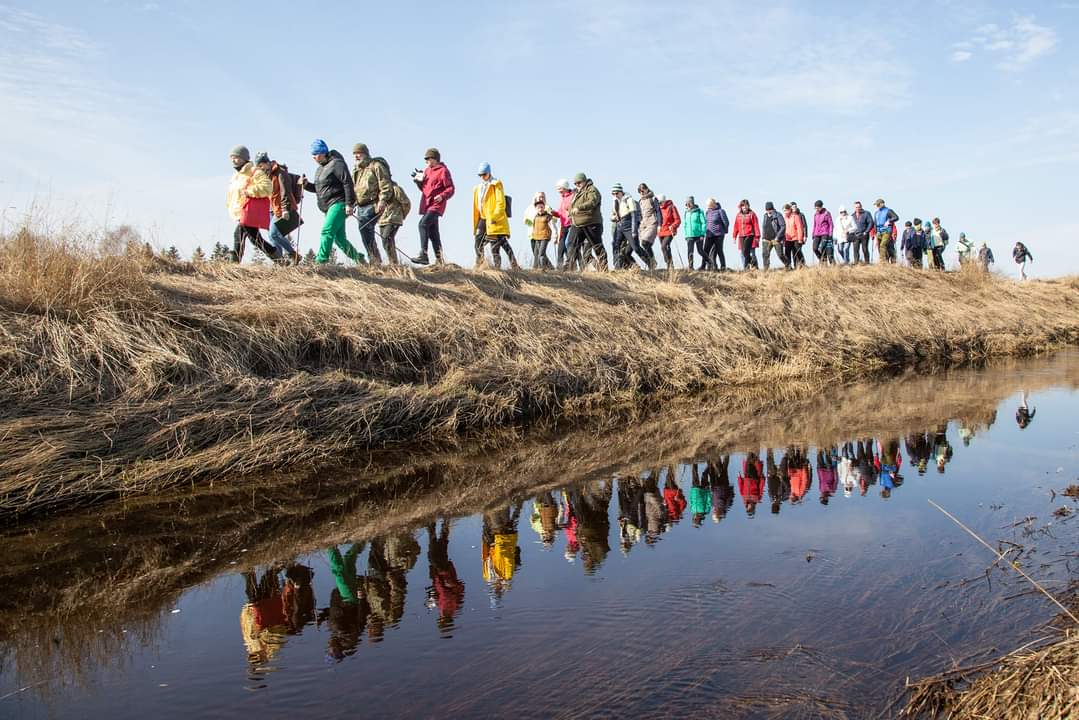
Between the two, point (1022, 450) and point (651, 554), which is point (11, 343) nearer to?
point (651, 554)

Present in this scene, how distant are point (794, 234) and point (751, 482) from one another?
1590cm

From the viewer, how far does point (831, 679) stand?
3.90 m

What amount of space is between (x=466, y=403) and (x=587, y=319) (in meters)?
4.07

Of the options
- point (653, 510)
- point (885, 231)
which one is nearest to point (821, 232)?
point (885, 231)

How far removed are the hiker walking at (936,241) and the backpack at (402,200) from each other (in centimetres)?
2052

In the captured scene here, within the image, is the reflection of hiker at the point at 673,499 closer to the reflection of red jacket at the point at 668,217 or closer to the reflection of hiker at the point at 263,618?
the reflection of hiker at the point at 263,618

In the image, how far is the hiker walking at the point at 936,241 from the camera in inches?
1061

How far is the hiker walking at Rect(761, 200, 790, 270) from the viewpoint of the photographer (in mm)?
22203

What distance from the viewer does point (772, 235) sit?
22234 millimetres

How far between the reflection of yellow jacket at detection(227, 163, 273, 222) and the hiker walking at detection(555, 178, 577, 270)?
277 inches

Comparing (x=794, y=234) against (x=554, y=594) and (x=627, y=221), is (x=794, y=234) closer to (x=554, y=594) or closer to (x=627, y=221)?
(x=627, y=221)

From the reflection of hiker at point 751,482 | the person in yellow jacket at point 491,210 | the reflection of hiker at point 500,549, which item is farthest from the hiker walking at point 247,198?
the reflection of hiker at point 751,482

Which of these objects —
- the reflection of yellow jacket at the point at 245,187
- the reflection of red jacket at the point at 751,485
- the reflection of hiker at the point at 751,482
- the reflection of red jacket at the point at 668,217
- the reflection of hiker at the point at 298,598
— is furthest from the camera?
the reflection of red jacket at the point at 668,217

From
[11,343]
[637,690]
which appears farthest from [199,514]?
[637,690]
